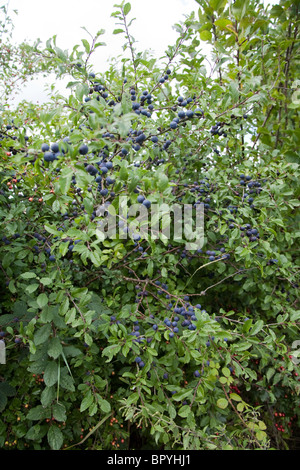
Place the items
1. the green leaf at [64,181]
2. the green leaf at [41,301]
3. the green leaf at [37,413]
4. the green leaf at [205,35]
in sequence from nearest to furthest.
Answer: the green leaf at [64,181]
the green leaf at [41,301]
the green leaf at [37,413]
the green leaf at [205,35]

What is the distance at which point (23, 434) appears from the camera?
1206mm

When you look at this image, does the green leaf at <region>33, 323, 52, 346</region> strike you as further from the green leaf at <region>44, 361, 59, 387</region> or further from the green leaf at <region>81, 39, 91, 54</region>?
the green leaf at <region>81, 39, 91, 54</region>

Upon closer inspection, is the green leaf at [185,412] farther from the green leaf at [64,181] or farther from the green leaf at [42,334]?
the green leaf at [64,181]

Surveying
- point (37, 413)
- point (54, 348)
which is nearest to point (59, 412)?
point (37, 413)

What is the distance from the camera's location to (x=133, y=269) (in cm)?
145

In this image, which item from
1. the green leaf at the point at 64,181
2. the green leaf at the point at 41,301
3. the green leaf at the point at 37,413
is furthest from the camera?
the green leaf at the point at 37,413

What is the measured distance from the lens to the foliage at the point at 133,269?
3.35 feet

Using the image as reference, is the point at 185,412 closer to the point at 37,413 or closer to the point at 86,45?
the point at 37,413

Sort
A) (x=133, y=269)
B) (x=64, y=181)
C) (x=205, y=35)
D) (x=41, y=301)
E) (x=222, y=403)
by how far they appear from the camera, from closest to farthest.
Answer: (x=64, y=181)
(x=41, y=301)
(x=222, y=403)
(x=133, y=269)
(x=205, y=35)

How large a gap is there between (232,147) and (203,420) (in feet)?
4.48

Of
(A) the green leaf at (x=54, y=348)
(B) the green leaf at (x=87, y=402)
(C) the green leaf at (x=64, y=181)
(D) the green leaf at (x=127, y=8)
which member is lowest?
(B) the green leaf at (x=87, y=402)

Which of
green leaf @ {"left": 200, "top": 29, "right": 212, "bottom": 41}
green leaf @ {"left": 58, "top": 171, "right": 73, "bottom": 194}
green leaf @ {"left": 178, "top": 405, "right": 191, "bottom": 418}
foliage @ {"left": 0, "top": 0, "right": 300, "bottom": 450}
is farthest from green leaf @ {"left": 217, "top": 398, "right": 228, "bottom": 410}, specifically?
green leaf @ {"left": 200, "top": 29, "right": 212, "bottom": 41}

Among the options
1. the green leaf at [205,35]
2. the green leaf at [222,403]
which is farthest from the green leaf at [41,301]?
the green leaf at [205,35]
